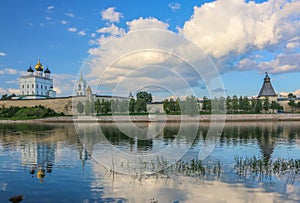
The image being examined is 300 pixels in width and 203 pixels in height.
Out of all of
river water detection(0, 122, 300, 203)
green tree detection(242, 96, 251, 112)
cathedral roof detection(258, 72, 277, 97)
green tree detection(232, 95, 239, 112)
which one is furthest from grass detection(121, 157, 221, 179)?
cathedral roof detection(258, 72, 277, 97)

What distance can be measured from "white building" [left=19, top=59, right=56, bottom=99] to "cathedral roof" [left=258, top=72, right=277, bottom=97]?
255ft

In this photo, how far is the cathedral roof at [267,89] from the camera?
91.8 meters

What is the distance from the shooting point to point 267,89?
92.9 meters

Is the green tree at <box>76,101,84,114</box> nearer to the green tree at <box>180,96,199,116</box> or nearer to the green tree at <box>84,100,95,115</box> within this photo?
the green tree at <box>84,100,95,115</box>

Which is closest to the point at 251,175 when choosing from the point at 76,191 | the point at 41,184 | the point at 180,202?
the point at 180,202

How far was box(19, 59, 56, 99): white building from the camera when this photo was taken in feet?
339

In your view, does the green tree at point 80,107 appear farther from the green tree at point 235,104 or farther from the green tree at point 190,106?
the green tree at point 235,104

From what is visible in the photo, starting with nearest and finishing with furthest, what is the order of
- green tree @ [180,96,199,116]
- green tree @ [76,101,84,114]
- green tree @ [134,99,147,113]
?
green tree @ [180,96,199,116] < green tree @ [134,99,147,113] < green tree @ [76,101,84,114]

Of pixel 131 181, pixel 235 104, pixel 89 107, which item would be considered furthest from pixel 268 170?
pixel 89 107

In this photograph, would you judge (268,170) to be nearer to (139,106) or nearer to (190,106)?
(190,106)

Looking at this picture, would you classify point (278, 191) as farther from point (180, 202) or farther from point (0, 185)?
point (0, 185)

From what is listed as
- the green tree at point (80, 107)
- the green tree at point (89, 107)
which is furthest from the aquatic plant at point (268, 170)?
the green tree at point (80, 107)

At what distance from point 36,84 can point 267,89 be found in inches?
3146

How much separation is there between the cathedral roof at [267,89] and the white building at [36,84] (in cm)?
7770
